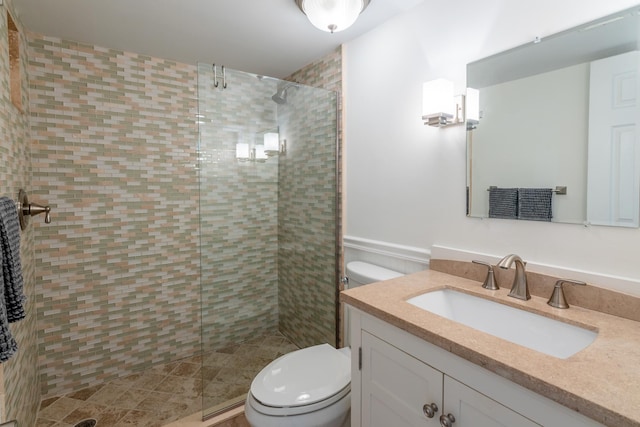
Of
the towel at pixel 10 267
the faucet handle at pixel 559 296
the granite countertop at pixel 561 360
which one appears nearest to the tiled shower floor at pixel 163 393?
the towel at pixel 10 267

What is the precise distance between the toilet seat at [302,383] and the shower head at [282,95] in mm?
1594

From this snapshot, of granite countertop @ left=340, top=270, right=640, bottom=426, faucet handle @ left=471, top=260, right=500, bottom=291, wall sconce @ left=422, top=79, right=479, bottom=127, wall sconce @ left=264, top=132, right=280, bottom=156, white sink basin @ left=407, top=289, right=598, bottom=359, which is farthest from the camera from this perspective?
wall sconce @ left=264, top=132, right=280, bottom=156

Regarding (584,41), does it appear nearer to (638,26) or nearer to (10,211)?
(638,26)

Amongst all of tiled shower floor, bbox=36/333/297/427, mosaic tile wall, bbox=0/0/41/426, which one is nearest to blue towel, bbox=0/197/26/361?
mosaic tile wall, bbox=0/0/41/426

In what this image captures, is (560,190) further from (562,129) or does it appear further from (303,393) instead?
(303,393)

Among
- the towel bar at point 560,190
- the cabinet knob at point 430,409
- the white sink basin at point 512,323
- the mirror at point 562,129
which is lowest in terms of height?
the cabinet knob at point 430,409

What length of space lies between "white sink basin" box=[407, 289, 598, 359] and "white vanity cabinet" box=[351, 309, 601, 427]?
228mm

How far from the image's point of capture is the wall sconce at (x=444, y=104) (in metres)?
1.42

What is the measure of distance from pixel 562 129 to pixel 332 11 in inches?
43.4

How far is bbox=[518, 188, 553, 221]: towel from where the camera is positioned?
120 cm

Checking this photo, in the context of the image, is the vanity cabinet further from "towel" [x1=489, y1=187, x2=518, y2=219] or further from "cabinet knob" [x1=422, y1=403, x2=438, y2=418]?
"towel" [x1=489, y1=187, x2=518, y2=219]

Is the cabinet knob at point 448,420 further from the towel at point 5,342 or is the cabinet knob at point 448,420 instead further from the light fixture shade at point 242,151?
Result: the light fixture shade at point 242,151

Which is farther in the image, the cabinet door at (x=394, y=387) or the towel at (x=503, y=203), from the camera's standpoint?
the towel at (x=503, y=203)

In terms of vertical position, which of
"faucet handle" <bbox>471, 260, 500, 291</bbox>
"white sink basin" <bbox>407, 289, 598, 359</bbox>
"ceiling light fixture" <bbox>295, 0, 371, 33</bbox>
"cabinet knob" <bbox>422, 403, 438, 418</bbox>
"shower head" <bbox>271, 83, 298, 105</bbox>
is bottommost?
"cabinet knob" <bbox>422, 403, 438, 418</bbox>
